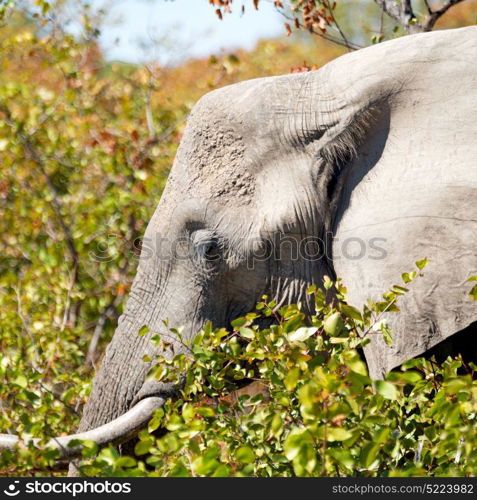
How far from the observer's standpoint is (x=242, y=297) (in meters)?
2.32

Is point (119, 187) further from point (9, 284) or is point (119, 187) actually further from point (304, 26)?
point (304, 26)

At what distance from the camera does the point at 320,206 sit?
2230mm

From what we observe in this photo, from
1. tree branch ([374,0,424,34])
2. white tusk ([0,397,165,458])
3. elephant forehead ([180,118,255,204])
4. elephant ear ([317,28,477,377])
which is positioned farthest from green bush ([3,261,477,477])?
tree branch ([374,0,424,34])

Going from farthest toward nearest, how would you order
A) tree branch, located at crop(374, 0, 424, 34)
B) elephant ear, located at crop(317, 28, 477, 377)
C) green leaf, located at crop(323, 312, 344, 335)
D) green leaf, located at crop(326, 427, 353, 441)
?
tree branch, located at crop(374, 0, 424, 34), elephant ear, located at crop(317, 28, 477, 377), green leaf, located at crop(323, 312, 344, 335), green leaf, located at crop(326, 427, 353, 441)

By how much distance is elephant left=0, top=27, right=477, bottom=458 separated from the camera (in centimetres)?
203

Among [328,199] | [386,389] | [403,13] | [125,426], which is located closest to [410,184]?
[328,199]

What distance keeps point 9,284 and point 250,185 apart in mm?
1899

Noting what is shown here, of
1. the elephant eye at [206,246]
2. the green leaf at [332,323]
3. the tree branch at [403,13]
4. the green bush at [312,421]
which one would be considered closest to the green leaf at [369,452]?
the green bush at [312,421]

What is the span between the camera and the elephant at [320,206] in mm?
2027

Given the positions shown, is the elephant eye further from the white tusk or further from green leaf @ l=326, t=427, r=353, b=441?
green leaf @ l=326, t=427, r=353, b=441

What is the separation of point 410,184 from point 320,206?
27 centimetres

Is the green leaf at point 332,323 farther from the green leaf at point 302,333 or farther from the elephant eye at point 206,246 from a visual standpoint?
the elephant eye at point 206,246

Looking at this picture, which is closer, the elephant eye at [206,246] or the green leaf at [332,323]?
the green leaf at [332,323]

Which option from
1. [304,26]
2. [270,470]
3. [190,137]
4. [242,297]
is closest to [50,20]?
[304,26]
